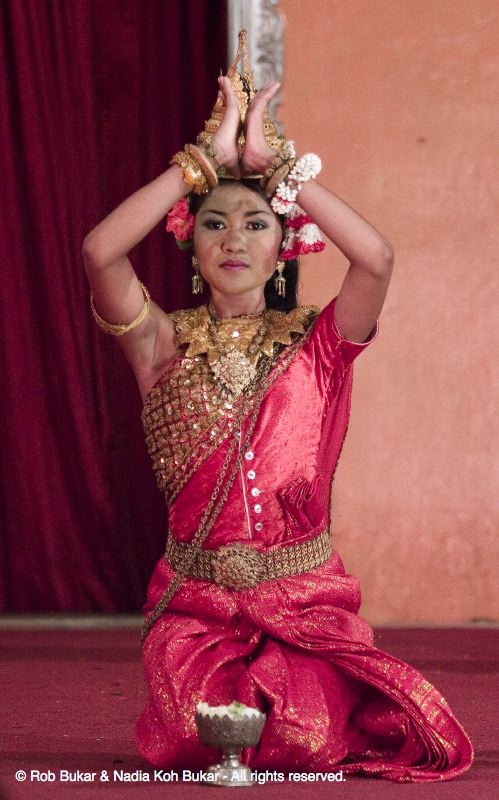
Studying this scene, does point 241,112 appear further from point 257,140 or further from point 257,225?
point 257,225

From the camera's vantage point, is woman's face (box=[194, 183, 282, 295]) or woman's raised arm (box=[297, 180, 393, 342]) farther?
woman's face (box=[194, 183, 282, 295])

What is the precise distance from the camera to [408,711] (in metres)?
2.69

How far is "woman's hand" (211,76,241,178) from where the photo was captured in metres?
2.83

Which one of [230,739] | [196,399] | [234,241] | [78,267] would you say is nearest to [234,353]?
[196,399]

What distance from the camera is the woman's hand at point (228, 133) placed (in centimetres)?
283

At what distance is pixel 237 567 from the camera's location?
2822 mm

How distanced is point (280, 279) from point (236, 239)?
18cm

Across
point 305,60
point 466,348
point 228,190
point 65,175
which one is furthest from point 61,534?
point 228,190

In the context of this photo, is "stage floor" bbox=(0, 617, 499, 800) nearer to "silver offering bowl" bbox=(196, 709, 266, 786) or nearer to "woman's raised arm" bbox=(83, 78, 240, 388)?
"silver offering bowl" bbox=(196, 709, 266, 786)

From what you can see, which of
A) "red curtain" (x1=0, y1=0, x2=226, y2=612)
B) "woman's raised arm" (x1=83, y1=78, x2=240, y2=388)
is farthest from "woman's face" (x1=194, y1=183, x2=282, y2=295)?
"red curtain" (x1=0, y1=0, x2=226, y2=612)

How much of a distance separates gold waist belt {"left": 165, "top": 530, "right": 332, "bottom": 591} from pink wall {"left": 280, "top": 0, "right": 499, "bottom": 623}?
6.61 feet

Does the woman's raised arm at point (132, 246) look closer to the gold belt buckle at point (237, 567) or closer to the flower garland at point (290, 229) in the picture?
the flower garland at point (290, 229)

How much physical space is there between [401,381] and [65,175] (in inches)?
54.4

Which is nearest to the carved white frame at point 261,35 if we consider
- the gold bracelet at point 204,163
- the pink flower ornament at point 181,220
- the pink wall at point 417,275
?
the pink wall at point 417,275
